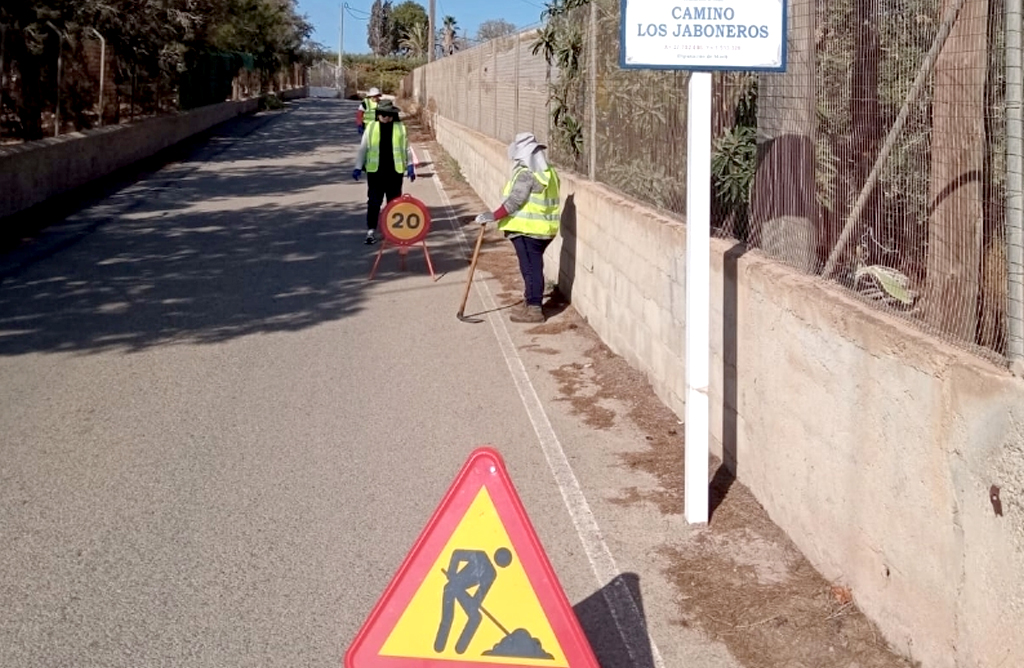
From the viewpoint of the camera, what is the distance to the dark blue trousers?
36.2 feet

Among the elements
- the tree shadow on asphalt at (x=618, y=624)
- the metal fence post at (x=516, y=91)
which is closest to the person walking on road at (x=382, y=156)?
the metal fence post at (x=516, y=91)

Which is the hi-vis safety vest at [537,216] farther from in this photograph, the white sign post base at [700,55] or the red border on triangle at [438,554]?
the red border on triangle at [438,554]

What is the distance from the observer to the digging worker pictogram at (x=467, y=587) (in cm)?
409

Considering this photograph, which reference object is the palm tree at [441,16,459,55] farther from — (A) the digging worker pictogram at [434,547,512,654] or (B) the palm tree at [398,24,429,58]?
(A) the digging worker pictogram at [434,547,512,654]

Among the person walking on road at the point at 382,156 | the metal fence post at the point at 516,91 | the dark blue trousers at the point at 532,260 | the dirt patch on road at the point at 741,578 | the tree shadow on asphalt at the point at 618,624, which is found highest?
the metal fence post at the point at 516,91

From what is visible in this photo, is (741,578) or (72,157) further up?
(72,157)

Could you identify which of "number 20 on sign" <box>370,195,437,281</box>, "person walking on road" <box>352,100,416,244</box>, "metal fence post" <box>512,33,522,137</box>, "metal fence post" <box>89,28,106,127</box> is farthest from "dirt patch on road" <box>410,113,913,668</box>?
"metal fence post" <box>89,28,106,127</box>

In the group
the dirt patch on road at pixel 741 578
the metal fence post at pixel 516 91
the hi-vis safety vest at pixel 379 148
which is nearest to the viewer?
the dirt patch on road at pixel 741 578

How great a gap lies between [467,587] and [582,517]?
7.77 feet

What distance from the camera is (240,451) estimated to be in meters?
7.48

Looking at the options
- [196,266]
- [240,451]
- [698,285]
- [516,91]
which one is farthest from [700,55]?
[516,91]

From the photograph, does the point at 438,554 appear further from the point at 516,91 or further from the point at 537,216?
the point at 516,91

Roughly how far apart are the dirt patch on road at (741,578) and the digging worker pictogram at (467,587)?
4.04 feet

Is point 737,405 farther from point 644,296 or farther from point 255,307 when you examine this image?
point 255,307
